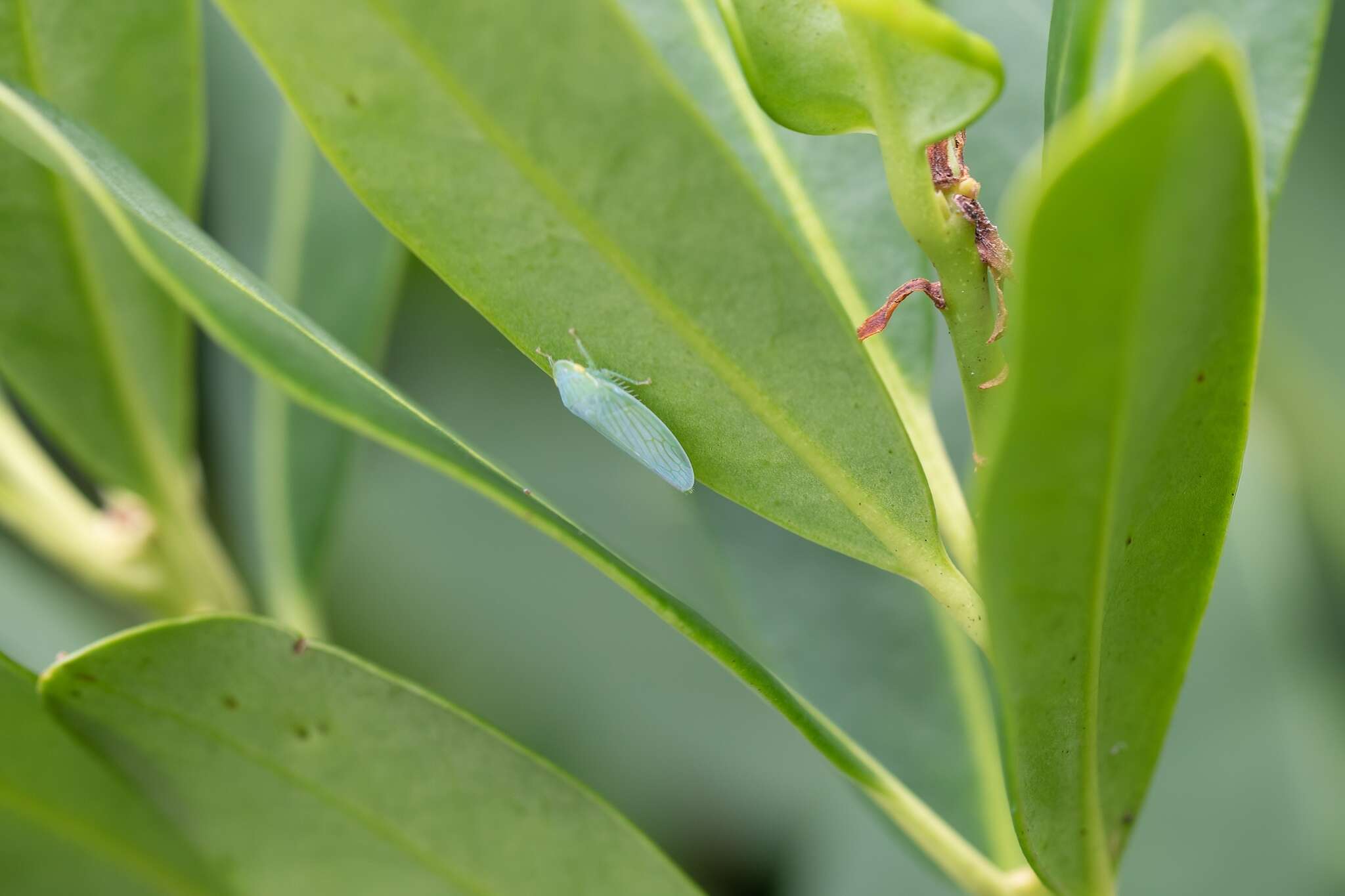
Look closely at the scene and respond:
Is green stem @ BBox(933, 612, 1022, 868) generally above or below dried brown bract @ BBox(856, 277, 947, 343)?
below

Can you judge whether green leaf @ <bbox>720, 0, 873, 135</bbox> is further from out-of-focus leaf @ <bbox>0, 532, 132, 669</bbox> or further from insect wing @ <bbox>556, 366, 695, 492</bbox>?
out-of-focus leaf @ <bbox>0, 532, 132, 669</bbox>

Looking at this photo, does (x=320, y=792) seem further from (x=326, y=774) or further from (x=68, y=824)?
(x=68, y=824)

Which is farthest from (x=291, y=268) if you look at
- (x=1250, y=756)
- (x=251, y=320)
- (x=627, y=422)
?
(x=1250, y=756)

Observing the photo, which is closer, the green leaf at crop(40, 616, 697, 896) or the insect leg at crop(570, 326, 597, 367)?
the insect leg at crop(570, 326, 597, 367)

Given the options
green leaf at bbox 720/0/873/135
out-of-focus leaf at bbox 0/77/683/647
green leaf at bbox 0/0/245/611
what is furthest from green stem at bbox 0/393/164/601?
green leaf at bbox 720/0/873/135

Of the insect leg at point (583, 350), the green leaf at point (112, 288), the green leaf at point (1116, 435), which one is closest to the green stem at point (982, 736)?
the green leaf at point (1116, 435)

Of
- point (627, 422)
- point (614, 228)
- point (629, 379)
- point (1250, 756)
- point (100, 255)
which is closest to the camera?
point (614, 228)
